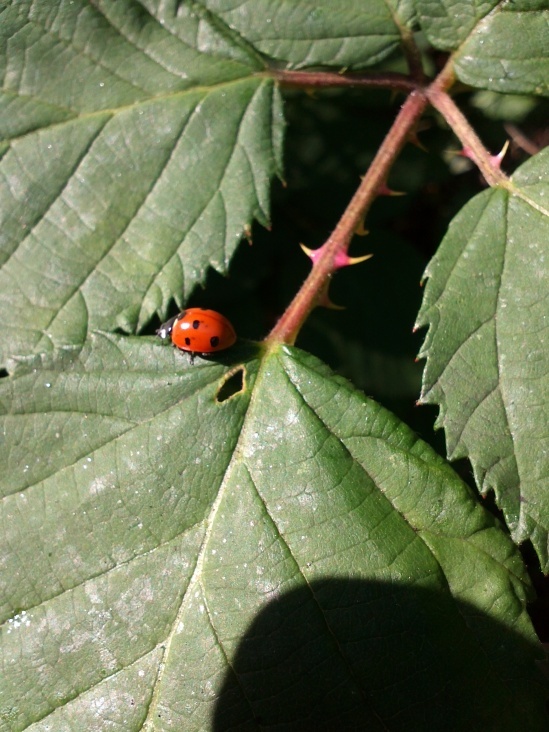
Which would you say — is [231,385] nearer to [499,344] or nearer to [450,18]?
[499,344]

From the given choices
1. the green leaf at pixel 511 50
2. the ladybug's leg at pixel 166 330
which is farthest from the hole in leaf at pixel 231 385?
the green leaf at pixel 511 50

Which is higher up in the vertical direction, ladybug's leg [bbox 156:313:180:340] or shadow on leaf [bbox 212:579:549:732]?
ladybug's leg [bbox 156:313:180:340]

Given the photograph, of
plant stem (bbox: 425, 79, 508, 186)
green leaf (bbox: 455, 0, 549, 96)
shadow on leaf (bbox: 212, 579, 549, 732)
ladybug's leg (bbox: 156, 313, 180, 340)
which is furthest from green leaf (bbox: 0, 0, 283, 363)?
shadow on leaf (bbox: 212, 579, 549, 732)

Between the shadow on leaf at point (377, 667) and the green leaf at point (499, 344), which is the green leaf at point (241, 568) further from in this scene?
the green leaf at point (499, 344)

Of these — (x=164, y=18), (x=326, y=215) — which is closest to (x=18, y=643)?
(x=164, y=18)

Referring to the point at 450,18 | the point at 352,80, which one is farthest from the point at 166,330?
the point at 450,18

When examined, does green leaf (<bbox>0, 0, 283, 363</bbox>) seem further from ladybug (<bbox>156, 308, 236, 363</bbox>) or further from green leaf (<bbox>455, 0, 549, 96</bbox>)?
green leaf (<bbox>455, 0, 549, 96</bbox>)
